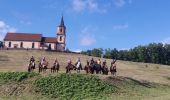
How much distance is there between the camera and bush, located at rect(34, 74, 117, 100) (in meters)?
34.0

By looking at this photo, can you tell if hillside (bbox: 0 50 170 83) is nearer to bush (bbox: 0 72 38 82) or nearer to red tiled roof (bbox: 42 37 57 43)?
bush (bbox: 0 72 38 82)

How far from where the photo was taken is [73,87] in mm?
35531

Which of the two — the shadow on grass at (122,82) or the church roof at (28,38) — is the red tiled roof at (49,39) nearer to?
the church roof at (28,38)

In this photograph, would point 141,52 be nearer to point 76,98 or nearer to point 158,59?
point 158,59

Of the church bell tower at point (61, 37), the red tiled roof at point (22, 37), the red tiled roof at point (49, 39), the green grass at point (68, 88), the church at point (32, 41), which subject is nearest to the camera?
the green grass at point (68, 88)

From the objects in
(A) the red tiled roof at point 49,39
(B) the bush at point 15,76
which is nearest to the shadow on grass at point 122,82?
(B) the bush at point 15,76

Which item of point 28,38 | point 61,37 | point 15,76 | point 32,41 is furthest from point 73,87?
point 61,37

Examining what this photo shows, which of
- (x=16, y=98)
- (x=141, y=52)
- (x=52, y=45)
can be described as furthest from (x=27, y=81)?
(x=141, y=52)

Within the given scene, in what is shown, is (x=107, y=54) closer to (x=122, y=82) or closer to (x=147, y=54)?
(x=147, y=54)

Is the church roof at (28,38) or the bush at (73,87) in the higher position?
the church roof at (28,38)

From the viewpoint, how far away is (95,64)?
138ft

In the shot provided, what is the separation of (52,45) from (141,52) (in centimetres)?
3068

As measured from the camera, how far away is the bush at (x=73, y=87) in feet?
112

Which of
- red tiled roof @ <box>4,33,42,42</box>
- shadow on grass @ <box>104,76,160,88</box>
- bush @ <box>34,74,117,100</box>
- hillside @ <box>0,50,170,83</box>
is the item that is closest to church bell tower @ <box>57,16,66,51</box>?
red tiled roof @ <box>4,33,42,42</box>
